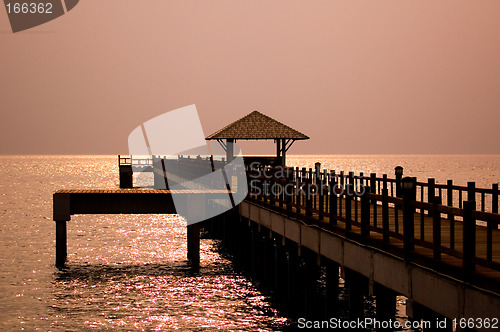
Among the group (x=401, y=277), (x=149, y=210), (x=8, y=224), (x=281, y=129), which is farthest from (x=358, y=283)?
(x=8, y=224)

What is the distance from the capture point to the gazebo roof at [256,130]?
3903 centimetres

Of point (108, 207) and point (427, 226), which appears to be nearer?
point (427, 226)

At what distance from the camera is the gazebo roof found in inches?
1537

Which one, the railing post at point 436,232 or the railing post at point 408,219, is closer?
the railing post at point 436,232

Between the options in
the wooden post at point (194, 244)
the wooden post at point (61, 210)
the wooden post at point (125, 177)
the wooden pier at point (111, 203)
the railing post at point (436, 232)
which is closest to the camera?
the railing post at point (436, 232)

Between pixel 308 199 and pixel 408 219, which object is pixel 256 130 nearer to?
pixel 308 199

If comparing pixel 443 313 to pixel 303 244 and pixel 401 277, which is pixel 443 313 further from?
pixel 303 244

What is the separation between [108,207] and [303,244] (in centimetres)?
1211

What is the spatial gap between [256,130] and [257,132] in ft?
0.56

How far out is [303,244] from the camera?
747 inches

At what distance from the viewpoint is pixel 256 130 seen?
39281 millimetres

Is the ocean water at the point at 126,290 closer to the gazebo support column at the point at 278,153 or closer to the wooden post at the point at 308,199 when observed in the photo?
the wooden post at the point at 308,199

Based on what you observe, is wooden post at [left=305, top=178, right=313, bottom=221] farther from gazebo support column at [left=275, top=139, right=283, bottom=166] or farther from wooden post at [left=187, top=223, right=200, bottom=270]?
gazebo support column at [left=275, top=139, right=283, bottom=166]

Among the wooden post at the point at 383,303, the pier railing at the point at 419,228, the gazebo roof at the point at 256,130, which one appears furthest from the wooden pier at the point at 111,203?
the wooden post at the point at 383,303
